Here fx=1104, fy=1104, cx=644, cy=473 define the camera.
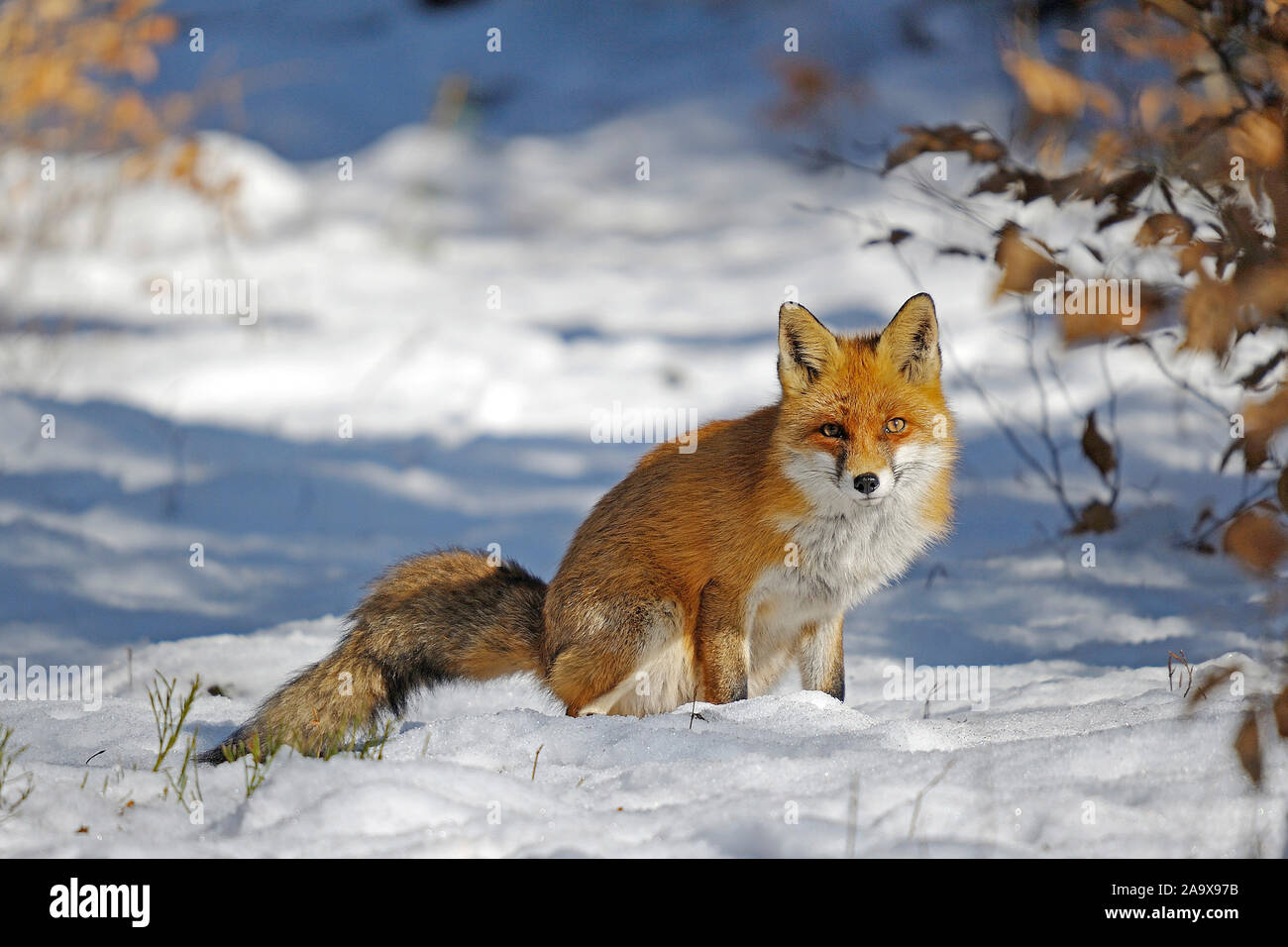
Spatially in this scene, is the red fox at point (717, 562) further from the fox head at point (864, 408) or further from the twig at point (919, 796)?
the twig at point (919, 796)

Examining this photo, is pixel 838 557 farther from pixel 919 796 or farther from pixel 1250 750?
pixel 1250 750

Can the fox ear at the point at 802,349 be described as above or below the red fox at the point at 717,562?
above

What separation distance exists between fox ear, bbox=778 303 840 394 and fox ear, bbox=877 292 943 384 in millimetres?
192

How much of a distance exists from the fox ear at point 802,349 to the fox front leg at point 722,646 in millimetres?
762

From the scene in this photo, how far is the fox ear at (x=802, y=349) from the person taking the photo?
3.81 meters

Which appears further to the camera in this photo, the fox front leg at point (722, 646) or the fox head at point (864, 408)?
the fox front leg at point (722, 646)

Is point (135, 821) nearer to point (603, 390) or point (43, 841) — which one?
point (43, 841)

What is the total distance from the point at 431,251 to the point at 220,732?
922 cm

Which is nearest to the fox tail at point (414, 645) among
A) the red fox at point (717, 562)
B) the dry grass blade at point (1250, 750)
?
the red fox at point (717, 562)

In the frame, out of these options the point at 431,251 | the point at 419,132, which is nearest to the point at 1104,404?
the point at 431,251

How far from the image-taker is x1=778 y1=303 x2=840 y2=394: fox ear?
150 inches

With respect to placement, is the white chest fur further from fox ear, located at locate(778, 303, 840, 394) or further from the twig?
the twig

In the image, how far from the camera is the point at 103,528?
6.46 meters

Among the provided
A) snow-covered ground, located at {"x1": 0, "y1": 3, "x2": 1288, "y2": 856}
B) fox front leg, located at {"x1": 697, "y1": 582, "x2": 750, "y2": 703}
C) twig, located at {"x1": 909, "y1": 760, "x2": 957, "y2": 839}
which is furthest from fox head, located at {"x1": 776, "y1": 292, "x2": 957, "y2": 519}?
twig, located at {"x1": 909, "y1": 760, "x2": 957, "y2": 839}
